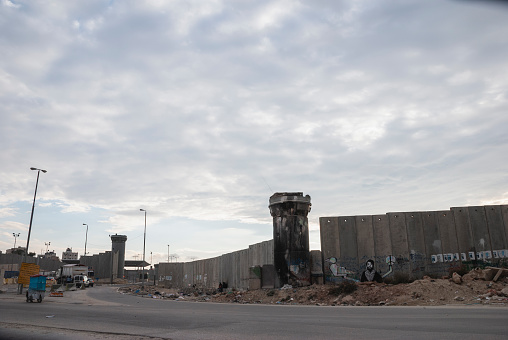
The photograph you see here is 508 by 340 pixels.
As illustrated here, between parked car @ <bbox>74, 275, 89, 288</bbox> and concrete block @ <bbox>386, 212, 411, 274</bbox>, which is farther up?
concrete block @ <bbox>386, 212, 411, 274</bbox>

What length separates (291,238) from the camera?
28.7 m

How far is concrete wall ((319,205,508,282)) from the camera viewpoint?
2452 cm

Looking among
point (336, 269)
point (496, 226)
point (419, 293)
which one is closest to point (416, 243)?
point (496, 226)

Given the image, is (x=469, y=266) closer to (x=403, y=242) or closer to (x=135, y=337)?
(x=403, y=242)

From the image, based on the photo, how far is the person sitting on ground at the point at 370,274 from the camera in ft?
85.4

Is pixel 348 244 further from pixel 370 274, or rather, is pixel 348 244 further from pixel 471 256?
pixel 471 256

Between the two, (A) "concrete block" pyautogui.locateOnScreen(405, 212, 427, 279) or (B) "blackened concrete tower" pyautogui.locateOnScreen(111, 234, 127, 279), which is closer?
(A) "concrete block" pyautogui.locateOnScreen(405, 212, 427, 279)

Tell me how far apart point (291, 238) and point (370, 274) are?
582 cm

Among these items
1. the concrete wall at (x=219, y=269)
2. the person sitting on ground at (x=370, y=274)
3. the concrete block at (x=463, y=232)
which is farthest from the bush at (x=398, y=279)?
the concrete wall at (x=219, y=269)

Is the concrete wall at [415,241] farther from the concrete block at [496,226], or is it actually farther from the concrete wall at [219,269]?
the concrete wall at [219,269]

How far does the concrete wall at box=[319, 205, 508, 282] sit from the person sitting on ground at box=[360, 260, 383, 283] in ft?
0.89

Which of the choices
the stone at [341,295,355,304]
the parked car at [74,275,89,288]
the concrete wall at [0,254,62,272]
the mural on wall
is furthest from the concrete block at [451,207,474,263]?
the concrete wall at [0,254,62,272]

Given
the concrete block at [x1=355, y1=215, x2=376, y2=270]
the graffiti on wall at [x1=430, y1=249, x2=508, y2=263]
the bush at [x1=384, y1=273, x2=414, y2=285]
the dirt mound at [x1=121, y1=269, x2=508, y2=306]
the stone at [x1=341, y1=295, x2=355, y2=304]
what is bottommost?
the stone at [x1=341, y1=295, x2=355, y2=304]

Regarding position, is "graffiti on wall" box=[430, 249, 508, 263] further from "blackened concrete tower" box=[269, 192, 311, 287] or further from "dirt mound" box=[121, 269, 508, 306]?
"blackened concrete tower" box=[269, 192, 311, 287]
